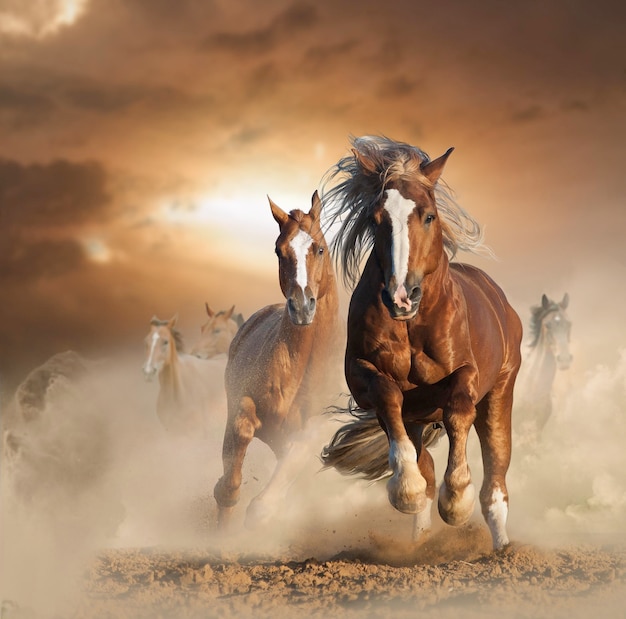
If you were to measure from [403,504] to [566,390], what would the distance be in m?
5.29

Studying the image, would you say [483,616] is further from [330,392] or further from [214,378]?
[214,378]

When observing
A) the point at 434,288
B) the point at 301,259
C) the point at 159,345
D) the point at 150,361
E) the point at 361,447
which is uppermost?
the point at 159,345

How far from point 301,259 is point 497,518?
2209 mm

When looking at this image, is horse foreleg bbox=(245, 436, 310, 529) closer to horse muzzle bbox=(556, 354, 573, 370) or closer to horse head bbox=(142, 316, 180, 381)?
horse head bbox=(142, 316, 180, 381)

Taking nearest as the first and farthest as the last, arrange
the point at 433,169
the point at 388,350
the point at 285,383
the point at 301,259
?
the point at 388,350
the point at 433,169
the point at 301,259
the point at 285,383

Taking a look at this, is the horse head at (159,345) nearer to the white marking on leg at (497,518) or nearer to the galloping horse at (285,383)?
the galloping horse at (285,383)

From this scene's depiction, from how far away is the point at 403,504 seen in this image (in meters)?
5.58

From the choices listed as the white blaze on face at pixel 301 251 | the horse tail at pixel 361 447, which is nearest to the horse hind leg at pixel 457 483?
the horse tail at pixel 361 447

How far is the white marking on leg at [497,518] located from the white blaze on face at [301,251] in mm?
1926

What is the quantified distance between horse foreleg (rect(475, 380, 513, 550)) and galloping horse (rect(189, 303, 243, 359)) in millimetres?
4373

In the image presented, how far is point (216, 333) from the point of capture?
1105cm

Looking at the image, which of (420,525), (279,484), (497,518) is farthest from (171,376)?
(497,518)

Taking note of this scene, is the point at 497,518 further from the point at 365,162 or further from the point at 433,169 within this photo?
the point at 365,162

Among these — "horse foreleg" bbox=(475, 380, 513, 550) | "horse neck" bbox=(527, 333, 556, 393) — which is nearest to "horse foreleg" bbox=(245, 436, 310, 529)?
"horse foreleg" bbox=(475, 380, 513, 550)
